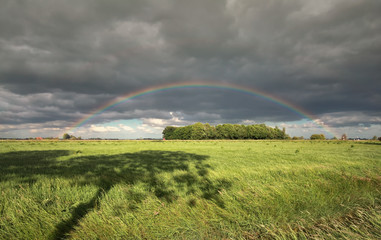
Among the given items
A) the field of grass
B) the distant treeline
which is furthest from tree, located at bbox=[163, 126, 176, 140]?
the field of grass

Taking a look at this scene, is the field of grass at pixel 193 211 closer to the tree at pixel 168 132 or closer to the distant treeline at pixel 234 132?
the distant treeline at pixel 234 132

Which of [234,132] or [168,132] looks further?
[168,132]

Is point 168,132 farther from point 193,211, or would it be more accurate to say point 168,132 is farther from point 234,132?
point 193,211

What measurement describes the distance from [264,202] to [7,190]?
731 cm

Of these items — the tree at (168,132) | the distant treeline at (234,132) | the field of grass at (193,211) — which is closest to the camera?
the field of grass at (193,211)

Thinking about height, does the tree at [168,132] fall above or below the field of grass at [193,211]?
above

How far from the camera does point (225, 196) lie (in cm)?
495

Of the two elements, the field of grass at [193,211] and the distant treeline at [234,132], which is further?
the distant treeline at [234,132]

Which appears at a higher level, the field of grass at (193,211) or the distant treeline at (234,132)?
the distant treeline at (234,132)

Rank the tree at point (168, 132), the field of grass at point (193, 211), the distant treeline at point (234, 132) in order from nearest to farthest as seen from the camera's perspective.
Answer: the field of grass at point (193, 211) → the distant treeline at point (234, 132) → the tree at point (168, 132)

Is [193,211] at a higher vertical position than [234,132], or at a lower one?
lower

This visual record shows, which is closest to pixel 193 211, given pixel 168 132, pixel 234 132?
pixel 234 132

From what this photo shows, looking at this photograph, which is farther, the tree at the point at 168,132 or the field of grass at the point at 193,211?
the tree at the point at 168,132

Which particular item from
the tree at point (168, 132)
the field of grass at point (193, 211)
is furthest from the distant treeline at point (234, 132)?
the field of grass at point (193, 211)
